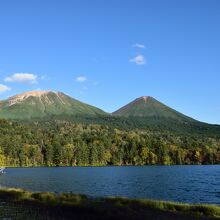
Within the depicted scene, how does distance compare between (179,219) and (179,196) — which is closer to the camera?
(179,219)

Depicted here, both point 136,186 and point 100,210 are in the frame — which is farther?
point 136,186

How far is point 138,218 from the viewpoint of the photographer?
33219 mm

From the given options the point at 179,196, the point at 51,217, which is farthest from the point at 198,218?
the point at 179,196

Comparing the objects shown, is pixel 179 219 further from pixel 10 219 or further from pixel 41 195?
pixel 41 195

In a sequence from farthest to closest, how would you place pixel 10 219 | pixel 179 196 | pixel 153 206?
1. pixel 179 196
2. pixel 153 206
3. pixel 10 219

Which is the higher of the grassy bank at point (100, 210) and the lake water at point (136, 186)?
the grassy bank at point (100, 210)

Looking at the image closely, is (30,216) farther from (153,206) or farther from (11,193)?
(11,193)

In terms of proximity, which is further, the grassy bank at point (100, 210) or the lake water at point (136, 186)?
the lake water at point (136, 186)

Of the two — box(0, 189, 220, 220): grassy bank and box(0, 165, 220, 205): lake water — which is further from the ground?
box(0, 189, 220, 220): grassy bank

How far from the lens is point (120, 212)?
35.5m

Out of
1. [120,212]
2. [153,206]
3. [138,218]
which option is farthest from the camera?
[153,206]

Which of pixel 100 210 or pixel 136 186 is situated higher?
pixel 100 210

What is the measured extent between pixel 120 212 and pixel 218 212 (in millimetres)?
10116

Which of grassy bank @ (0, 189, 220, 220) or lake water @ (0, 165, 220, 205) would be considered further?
lake water @ (0, 165, 220, 205)
